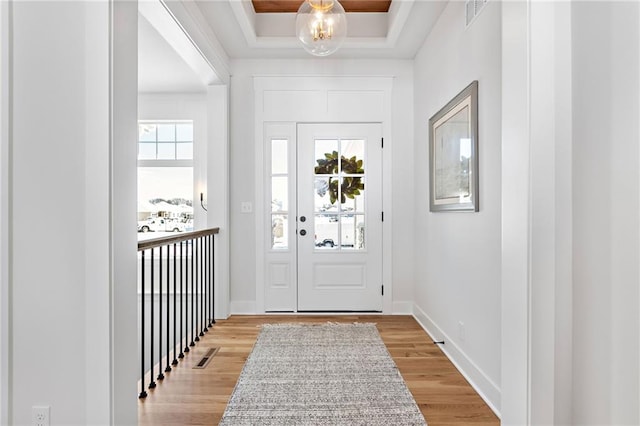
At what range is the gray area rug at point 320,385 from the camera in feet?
6.69

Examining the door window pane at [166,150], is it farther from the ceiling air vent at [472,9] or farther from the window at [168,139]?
the ceiling air vent at [472,9]

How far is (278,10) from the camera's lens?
12.1 ft

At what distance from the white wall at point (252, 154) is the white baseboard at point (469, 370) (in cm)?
85

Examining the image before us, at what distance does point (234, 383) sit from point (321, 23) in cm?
233
